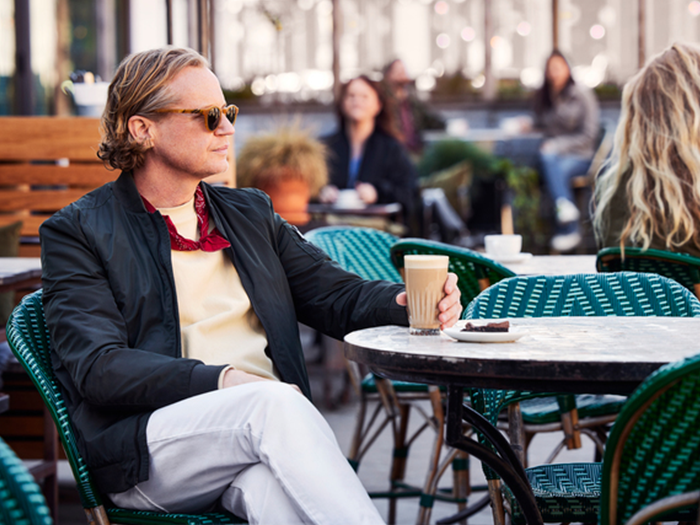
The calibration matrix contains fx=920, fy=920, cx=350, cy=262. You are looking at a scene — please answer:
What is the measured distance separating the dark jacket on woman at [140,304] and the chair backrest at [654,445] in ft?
1.96

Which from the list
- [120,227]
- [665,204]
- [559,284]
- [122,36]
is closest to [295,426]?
[120,227]

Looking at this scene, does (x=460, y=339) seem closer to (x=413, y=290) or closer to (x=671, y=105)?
(x=413, y=290)

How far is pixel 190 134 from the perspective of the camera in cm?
186

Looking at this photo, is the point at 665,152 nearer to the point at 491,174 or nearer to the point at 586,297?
the point at 586,297

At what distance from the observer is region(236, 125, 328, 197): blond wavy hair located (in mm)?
4848

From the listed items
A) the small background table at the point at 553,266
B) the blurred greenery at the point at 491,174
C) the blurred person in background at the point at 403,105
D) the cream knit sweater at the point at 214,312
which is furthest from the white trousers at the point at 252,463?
the blurred greenery at the point at 491,174

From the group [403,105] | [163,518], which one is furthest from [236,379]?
[403,105]

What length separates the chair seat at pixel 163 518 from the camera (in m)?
1.52

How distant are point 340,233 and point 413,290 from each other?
1.56 metres

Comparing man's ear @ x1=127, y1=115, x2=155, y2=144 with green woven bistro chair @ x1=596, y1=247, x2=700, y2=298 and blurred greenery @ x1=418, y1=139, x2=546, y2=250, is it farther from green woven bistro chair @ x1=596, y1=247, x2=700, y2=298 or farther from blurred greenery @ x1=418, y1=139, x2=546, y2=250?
blurred greenery @ x1=418, y1=139, x2=546, y2=250

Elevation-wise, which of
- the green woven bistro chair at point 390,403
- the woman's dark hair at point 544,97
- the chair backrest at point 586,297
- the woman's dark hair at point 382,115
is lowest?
the green woven bistro chair at point 390,403

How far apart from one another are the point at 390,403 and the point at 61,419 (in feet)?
4.36

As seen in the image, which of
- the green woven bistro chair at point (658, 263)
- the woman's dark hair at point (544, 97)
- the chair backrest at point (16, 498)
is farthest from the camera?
the woman's dark hair at point (544, 97)

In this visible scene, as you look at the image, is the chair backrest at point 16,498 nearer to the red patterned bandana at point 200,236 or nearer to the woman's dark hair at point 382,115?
the red patterned bandana at point 200,236
